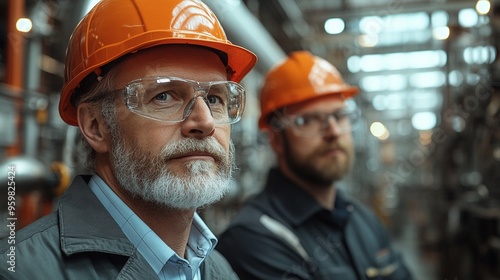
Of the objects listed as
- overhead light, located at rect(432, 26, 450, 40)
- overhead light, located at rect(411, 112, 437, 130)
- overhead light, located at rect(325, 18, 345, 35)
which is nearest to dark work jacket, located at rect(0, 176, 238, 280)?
overhead light, located at rect(432, 26, 450, 40)

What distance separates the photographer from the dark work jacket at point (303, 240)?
6.00 feet

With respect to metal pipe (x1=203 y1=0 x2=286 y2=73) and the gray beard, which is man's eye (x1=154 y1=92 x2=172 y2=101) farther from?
metal pipe (x1=203 y1=0 x2=286 y2=73)

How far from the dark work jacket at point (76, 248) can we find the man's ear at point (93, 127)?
124mm

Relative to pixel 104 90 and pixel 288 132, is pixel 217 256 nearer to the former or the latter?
pixel 104 90

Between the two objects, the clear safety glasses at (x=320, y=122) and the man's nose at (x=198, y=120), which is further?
the clear safety glasses at (x=320, y=122)

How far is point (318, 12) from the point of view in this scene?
10.8 ft

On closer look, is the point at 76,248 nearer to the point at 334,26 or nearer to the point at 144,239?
the point at 144,239

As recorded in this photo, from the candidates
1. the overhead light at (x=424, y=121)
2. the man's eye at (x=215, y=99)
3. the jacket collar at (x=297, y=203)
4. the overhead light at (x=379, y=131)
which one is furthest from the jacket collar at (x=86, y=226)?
the overhead light at (x=379, y=131)

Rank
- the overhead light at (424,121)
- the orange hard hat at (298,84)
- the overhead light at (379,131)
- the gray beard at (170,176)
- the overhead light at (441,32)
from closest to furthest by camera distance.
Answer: the gray beard at (170,176) → the overhead light at (441,32) → the orange hard hat at (298,84) → the overhead light at (424,121) → the overhead light at (379,131)

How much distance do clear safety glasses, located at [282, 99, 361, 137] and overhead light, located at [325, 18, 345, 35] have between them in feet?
2.11

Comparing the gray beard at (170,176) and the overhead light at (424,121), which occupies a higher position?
the overhead light at (424,121)

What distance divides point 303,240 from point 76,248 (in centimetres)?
117

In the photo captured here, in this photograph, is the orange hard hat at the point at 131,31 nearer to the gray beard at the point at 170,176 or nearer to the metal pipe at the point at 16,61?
the gray beard at the point at 170,176

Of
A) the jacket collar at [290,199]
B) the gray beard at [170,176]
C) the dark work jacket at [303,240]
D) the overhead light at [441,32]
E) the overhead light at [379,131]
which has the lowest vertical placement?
the dark work jacket at [303,240]
